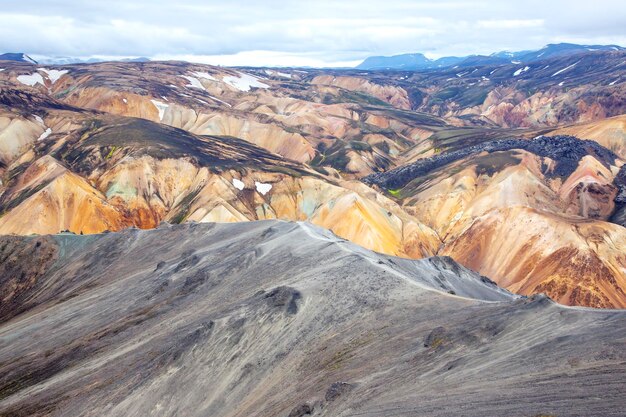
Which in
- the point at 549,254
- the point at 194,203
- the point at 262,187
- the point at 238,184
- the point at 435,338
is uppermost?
the point at 435,338

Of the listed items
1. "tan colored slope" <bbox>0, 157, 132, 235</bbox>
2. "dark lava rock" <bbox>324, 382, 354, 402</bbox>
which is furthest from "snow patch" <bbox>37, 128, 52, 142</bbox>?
"dark lava rock" <bbox>324, 382, 354, 402</bbox>

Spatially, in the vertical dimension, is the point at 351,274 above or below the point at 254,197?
above

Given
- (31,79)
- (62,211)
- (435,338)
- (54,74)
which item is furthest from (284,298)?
(54,74)

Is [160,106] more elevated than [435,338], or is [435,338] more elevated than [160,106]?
[435,338]

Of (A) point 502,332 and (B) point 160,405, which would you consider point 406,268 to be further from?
(B) point 160,405

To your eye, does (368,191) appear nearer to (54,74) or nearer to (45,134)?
(45,134)

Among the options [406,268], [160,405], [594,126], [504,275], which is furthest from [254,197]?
[594,126]
